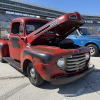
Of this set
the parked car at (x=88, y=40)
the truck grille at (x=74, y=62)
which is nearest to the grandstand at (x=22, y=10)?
the parked car at (x=88, y=40)

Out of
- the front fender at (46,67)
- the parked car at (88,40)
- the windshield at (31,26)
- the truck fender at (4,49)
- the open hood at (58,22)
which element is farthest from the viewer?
the parked car at (88,40)

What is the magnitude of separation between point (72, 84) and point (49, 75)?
3.41 feet

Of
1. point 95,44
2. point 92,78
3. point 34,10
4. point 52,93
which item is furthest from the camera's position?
point 34,10

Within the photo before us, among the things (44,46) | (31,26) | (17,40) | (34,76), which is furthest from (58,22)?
(17,40)

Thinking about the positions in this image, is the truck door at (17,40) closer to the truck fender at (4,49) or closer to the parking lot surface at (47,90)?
the truck fender at (4,49)

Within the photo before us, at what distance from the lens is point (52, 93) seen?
8.33ft

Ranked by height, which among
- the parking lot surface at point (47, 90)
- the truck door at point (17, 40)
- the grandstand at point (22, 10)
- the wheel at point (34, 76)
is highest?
the grandstand at point (22, 10)

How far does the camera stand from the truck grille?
247 centimetres

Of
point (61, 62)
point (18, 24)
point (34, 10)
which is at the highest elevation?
point (34, 10)

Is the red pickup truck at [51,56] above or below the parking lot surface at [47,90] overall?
above

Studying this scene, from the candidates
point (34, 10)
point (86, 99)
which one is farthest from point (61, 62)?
point (34, 10)

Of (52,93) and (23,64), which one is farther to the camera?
(23,64)

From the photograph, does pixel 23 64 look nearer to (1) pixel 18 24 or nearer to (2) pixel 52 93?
(2) pixel 52 93

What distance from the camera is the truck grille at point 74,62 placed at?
2.47 meters
